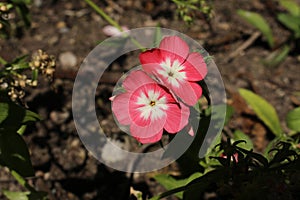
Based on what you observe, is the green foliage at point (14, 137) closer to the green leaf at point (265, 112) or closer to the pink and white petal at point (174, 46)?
the pink and white petal at point (174, 46)

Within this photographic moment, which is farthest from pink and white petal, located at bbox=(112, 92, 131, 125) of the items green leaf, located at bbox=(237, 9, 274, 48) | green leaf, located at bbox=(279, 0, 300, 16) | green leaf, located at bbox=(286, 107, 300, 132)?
green leaf, located at bbox=(279, 0, 300, 16)

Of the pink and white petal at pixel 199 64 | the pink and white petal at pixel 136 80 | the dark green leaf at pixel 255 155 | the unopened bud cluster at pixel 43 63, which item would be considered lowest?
the dark green leaf at pixel 255 155

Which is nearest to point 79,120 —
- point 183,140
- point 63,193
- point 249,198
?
point 63,193

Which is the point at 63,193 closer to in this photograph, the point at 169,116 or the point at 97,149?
the point at 97,149

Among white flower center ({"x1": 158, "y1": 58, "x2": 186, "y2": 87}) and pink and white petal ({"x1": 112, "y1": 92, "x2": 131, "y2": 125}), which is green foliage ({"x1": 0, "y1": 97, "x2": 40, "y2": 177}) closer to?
pink and white petal ({"x1": 112, "y1": 92, "x2": 131, "y2": 125})

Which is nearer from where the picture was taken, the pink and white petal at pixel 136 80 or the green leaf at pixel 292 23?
the pink and white petal at pixel 136 80

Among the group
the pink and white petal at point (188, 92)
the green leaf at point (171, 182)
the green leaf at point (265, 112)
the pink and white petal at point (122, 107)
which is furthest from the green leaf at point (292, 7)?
the pink and white petal at point (122, 107)
